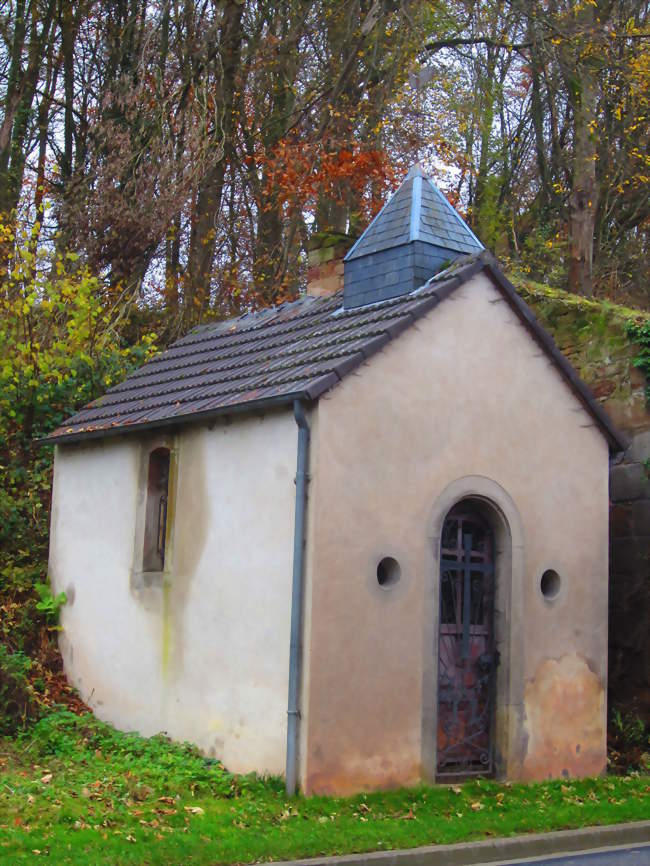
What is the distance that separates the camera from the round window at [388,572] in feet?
36.2

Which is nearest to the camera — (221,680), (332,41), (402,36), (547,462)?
(221,680)

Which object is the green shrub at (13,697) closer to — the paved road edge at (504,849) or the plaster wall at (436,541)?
the plaster wall at (436,541)

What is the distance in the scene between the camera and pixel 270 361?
496 inches

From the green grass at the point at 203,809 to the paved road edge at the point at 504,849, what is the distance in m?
0.17

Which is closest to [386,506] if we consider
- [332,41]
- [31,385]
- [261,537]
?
[261,537]

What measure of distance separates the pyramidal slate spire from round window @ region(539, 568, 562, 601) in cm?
339

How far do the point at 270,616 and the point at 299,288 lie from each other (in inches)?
599

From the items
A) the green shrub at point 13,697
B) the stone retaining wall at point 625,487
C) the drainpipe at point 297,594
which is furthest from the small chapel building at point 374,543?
the stone retaining wall at point 625,487

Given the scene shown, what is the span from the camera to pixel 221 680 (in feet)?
37.6

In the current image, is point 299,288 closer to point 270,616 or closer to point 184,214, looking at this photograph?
point 184,214

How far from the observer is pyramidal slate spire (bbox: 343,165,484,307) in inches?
496

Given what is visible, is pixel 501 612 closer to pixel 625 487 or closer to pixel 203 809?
pixel 625 487

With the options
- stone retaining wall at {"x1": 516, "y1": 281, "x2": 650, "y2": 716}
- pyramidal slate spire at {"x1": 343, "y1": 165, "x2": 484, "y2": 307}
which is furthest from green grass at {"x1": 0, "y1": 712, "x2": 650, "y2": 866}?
pyramidal slate spire at {"x1": 343, "y1": 165, "x2": 484, "y2": 307}

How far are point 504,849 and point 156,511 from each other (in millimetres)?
5777
